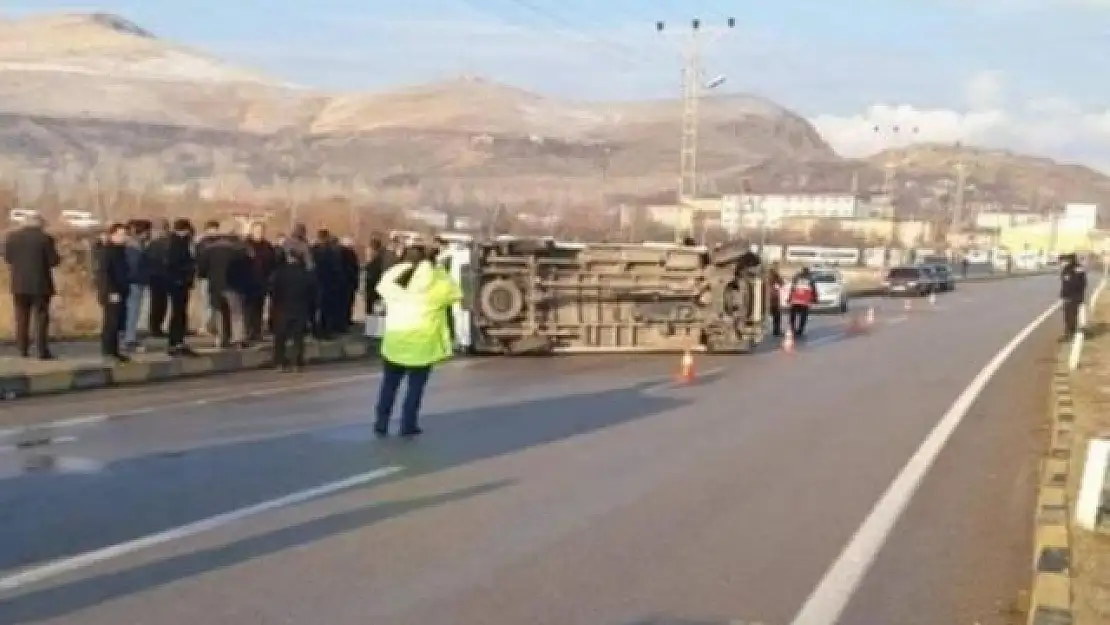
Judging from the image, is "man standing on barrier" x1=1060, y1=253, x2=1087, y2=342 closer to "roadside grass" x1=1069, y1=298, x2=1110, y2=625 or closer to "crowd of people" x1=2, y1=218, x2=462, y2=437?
"roadside grass" x1=1069, y1=298, x2=1110, y2=625

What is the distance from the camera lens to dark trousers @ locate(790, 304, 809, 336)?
3319 cm

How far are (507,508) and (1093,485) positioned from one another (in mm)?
3654

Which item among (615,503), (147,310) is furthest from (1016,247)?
(615,503)

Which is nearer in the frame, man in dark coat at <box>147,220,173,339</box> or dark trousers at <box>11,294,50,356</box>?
dark trousers at <box>11,294,50,356</box>

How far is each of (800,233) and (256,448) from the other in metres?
114

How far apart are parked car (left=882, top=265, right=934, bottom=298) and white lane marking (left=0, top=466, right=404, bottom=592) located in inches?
2174

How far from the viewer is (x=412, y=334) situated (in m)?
14.4

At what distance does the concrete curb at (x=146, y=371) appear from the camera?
698 inches

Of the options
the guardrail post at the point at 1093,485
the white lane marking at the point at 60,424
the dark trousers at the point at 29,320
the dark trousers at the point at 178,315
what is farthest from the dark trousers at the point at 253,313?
the guardrail post at the point at 1093,485

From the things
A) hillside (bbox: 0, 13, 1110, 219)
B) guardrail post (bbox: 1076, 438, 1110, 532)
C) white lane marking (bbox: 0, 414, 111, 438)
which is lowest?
white lane marking (bbox: 0, 414, 111, 438)

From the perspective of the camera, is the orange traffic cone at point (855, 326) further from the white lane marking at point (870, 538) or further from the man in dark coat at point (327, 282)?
the white lane marking at point (870, 538)

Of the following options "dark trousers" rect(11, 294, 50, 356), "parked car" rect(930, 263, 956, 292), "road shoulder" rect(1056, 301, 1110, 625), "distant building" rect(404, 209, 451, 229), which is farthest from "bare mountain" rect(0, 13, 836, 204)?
"road shoulder" rect(1056, 301, 1110, 625)

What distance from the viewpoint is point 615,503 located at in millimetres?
11031

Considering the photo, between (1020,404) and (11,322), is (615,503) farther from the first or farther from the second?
(11,322)
